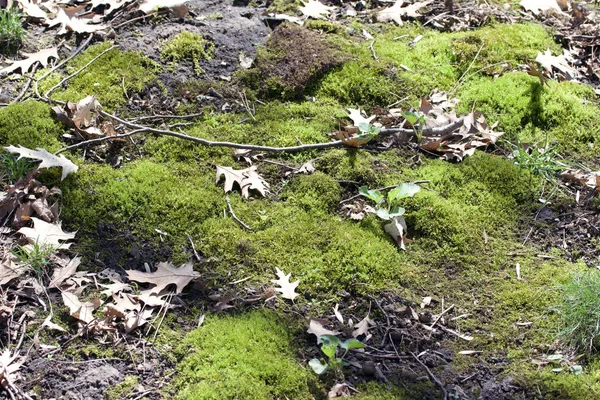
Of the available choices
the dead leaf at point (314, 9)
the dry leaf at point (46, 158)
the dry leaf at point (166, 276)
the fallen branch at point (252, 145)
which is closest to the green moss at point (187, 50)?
the fallen branch at point (252, 145)

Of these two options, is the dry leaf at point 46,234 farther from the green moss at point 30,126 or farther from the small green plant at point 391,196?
the small green plant at point 391,196

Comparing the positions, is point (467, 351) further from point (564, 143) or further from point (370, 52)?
point (370, 52)

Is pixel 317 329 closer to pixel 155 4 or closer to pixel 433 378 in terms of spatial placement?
pixel 433 378

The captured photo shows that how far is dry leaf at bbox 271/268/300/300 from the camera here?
316 cm

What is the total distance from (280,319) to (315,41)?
2.43m

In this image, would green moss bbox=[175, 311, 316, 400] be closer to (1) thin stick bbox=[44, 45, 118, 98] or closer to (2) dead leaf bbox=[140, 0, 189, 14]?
(1) thin stick bbox=[44, 45, 118, 98]

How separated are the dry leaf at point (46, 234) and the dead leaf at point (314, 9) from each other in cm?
273

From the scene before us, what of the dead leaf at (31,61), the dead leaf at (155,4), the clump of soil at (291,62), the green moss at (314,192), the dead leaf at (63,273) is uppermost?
the dead leaf at (155,4)

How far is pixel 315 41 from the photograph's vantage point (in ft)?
15.5

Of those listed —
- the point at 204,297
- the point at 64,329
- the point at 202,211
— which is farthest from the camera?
the point at 202,211

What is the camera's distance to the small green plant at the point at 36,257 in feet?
10.2

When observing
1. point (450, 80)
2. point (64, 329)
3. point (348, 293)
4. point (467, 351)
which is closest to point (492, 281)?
point (467, 351)

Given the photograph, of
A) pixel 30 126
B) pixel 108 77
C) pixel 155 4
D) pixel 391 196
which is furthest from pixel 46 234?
pixel 155 4

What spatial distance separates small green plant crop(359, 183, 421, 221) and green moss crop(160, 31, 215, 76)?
169 cm
